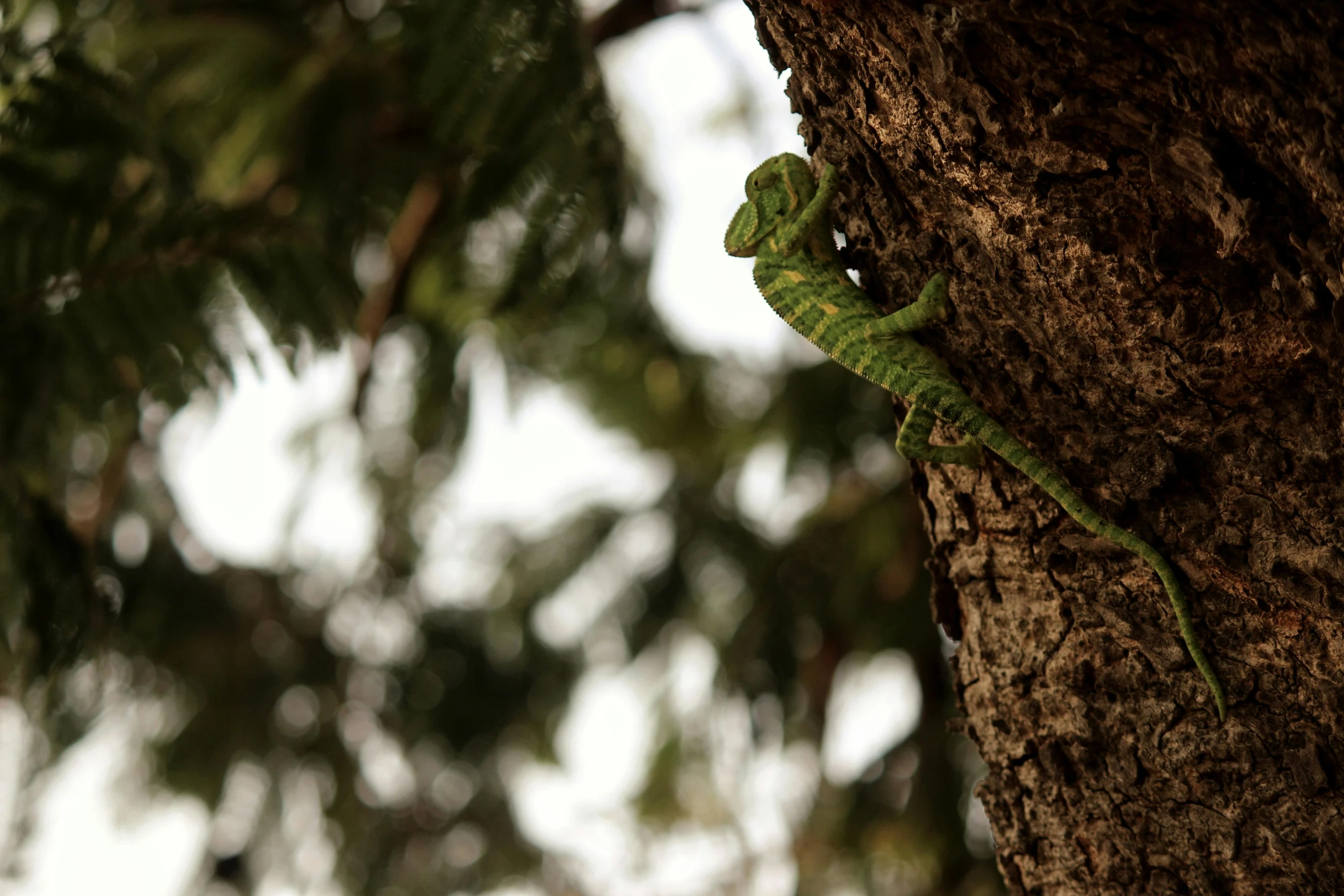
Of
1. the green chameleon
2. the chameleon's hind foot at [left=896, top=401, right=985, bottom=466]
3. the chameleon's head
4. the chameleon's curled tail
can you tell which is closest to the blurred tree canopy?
the chameleon's head

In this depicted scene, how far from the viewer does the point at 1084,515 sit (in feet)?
4.90

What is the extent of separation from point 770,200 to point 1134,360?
75 centimetres

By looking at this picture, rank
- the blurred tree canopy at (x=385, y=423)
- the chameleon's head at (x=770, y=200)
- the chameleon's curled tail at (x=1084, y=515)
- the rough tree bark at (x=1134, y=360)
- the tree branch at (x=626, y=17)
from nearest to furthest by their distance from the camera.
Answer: the rough tree bark at (x=1134, y=360)
the chameleon's curled tail at (x=1084, y=515)
the chameleon's head at (x=770, y=200)
the blurred tree canopy at (x=385, y=423)
the tree branch at (x=626, y=17)

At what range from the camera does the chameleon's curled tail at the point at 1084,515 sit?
147 cm

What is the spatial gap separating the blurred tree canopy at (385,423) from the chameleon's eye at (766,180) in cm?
54

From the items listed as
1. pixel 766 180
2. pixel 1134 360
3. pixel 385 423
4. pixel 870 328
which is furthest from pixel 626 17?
pixel 1134 360

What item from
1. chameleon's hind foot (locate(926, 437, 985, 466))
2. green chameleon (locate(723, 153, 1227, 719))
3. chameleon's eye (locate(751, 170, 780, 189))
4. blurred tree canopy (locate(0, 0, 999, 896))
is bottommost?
blurred tree canopy (locate(0, 0, 999, 896))

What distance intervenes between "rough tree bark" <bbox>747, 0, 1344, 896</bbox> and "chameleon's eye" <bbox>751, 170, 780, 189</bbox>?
26 cm

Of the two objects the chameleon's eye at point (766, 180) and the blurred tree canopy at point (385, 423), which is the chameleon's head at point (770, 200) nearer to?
the chameleon's eye at point (766, 180)

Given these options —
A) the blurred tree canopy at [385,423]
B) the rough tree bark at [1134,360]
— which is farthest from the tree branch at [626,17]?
the rough tree bark at [1134,360]

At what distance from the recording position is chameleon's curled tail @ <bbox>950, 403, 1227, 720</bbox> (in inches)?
57.7

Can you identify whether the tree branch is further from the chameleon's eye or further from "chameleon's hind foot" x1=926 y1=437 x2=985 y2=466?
"chameleon's hind foot" x1=926 y1=437 x2=985 y2=466

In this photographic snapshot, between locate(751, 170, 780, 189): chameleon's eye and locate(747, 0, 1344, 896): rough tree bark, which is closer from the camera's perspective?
locate(747, 0, 1344, 896): rough tree bark

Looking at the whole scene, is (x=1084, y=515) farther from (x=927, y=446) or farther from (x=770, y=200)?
(x=770, y=200)
